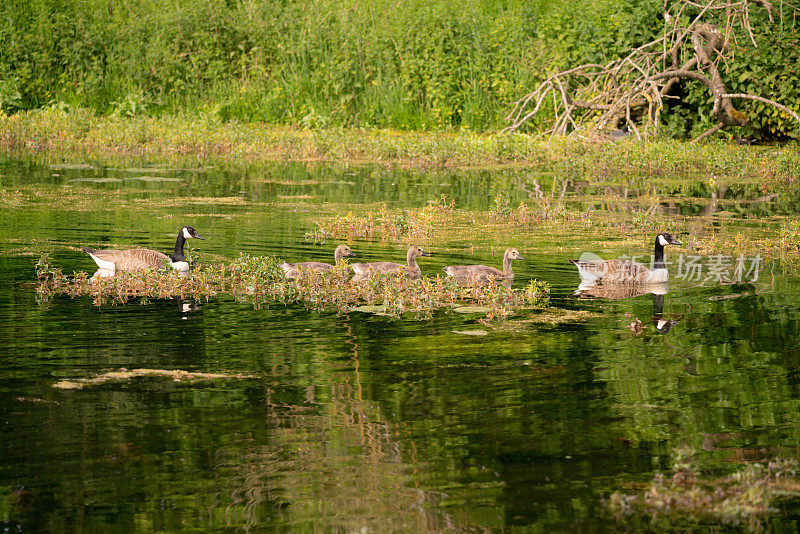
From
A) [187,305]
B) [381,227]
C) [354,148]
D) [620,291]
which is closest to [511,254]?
[620,291]

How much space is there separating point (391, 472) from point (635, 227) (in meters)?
9.51

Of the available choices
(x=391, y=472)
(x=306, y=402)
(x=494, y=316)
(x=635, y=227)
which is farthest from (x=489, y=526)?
(x=635, y=227)

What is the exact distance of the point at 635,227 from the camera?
49.6 ft

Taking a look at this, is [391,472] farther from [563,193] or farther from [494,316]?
[563,193]

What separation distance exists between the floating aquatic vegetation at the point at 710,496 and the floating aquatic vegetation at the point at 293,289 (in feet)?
14.7

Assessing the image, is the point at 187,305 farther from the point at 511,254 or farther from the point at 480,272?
the point at 511,254

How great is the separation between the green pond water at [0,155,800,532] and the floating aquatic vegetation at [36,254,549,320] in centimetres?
21

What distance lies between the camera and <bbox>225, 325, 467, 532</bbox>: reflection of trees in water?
18.4 feet

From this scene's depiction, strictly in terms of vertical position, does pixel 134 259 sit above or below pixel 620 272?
above

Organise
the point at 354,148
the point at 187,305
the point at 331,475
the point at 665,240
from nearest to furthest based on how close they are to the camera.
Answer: the point at 331,475
the point at 187,305
the point at 665,240
the point at 354,148

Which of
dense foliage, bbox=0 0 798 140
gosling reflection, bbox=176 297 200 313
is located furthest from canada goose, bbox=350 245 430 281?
dense foliage, bbox=0 0 798 140

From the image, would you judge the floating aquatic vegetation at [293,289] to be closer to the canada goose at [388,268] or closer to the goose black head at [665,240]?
the canada goose at [388,268]

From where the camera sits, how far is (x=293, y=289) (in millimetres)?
11023

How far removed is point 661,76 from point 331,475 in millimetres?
17780
